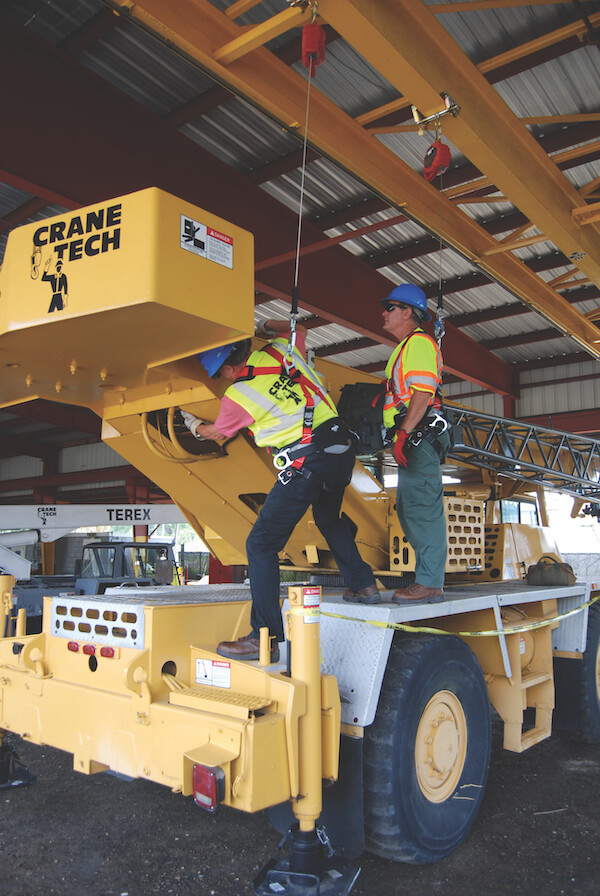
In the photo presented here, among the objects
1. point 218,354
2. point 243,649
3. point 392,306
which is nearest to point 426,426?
point 392,306

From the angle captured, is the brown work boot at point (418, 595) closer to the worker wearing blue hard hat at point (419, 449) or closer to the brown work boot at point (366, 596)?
the worker wearing blue hard hat at point (419, 449)

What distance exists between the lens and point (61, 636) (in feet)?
11.2

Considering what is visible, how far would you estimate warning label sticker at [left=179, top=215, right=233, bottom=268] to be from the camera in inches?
106

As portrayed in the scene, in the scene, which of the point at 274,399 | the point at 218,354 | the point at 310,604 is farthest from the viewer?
the point at 218,354

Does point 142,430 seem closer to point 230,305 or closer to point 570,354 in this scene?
point 230,305

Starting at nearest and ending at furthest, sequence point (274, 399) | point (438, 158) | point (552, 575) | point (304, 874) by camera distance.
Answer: point (304, 874) → point (274, 399) → point (438, 158) → point (552, 575)

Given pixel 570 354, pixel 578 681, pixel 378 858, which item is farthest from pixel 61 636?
pixel 570 354

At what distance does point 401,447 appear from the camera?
362 centimetres

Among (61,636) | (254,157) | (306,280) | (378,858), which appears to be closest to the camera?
(378,858)

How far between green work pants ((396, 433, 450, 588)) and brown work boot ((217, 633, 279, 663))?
93cm

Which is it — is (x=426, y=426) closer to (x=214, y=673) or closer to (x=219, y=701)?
(x=214, y=673)

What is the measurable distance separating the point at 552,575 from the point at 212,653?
292 centimetres

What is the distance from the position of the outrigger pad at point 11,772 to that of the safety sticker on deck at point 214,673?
67.3 inches

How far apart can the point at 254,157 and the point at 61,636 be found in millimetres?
5270
